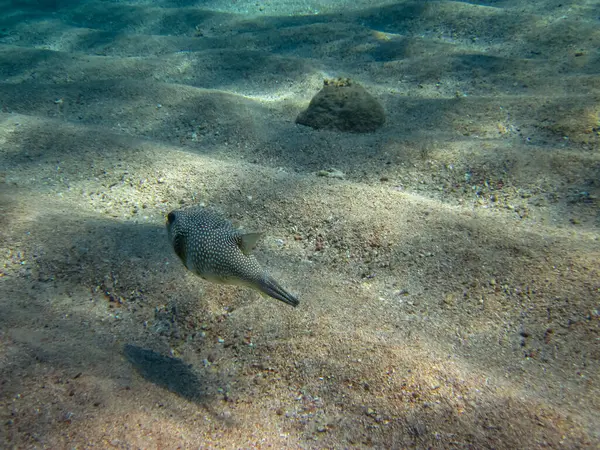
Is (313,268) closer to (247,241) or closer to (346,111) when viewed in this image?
(247,241)

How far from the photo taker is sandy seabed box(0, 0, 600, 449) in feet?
6.79

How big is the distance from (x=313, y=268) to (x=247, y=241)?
1.24 meters

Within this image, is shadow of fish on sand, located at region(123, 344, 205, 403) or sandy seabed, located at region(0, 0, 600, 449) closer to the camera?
sandy seabed, located at region(0, 0, 600, 449)

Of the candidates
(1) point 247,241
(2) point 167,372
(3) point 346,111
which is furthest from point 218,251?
(3) point 346,111

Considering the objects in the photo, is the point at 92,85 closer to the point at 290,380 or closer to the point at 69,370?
the point at 69,370

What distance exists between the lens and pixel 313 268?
3340 millimetres

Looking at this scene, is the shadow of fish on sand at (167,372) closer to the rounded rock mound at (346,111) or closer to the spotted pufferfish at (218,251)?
the spotted pufferfish at (218,251)

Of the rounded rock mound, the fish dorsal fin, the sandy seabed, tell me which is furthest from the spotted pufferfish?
the rounded rock mound

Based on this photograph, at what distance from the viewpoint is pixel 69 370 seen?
215cm

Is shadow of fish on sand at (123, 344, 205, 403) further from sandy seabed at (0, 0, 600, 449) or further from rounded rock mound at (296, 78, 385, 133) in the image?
rounded rock mound at (296, 78, 385, 133)

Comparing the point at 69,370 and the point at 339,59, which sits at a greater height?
the point at 339,59

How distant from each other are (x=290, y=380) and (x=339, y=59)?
311 inches

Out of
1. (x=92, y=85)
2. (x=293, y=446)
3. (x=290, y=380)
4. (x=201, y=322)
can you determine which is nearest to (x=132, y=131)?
(x=92, y=85)

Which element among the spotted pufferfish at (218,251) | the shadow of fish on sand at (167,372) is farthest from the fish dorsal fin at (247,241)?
the shadow of fish on sand at (167,372)
